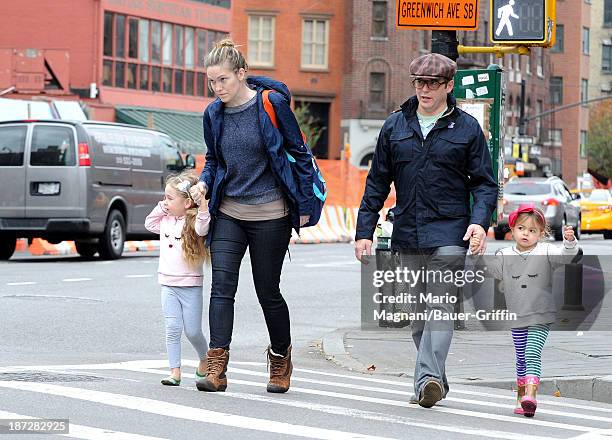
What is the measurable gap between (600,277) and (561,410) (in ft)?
8.42

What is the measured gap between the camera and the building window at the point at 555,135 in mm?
92750

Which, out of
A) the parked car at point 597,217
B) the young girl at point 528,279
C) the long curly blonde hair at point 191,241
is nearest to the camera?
the young girl at point 528,279

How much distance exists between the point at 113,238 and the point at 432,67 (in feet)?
50.6

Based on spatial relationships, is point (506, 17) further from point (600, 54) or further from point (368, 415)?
point (600, 54)

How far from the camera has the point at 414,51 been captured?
72438mm

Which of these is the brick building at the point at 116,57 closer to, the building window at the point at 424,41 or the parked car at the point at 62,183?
the building window at the point at 424,41

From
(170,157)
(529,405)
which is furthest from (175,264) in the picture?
(170,157)

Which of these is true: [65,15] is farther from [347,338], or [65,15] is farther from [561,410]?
[561,410]

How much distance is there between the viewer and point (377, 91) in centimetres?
7188

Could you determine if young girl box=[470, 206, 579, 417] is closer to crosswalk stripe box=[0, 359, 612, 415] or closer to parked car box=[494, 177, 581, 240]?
crosswalk stripe box=[0, 359, 612, 415]

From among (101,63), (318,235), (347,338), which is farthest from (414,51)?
→ (347,338)

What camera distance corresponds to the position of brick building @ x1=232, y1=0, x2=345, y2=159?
2857 inches

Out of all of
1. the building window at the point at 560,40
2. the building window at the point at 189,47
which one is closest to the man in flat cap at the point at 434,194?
the building window at the point at 189,47

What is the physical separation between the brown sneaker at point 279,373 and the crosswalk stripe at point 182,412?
0.89 meters
